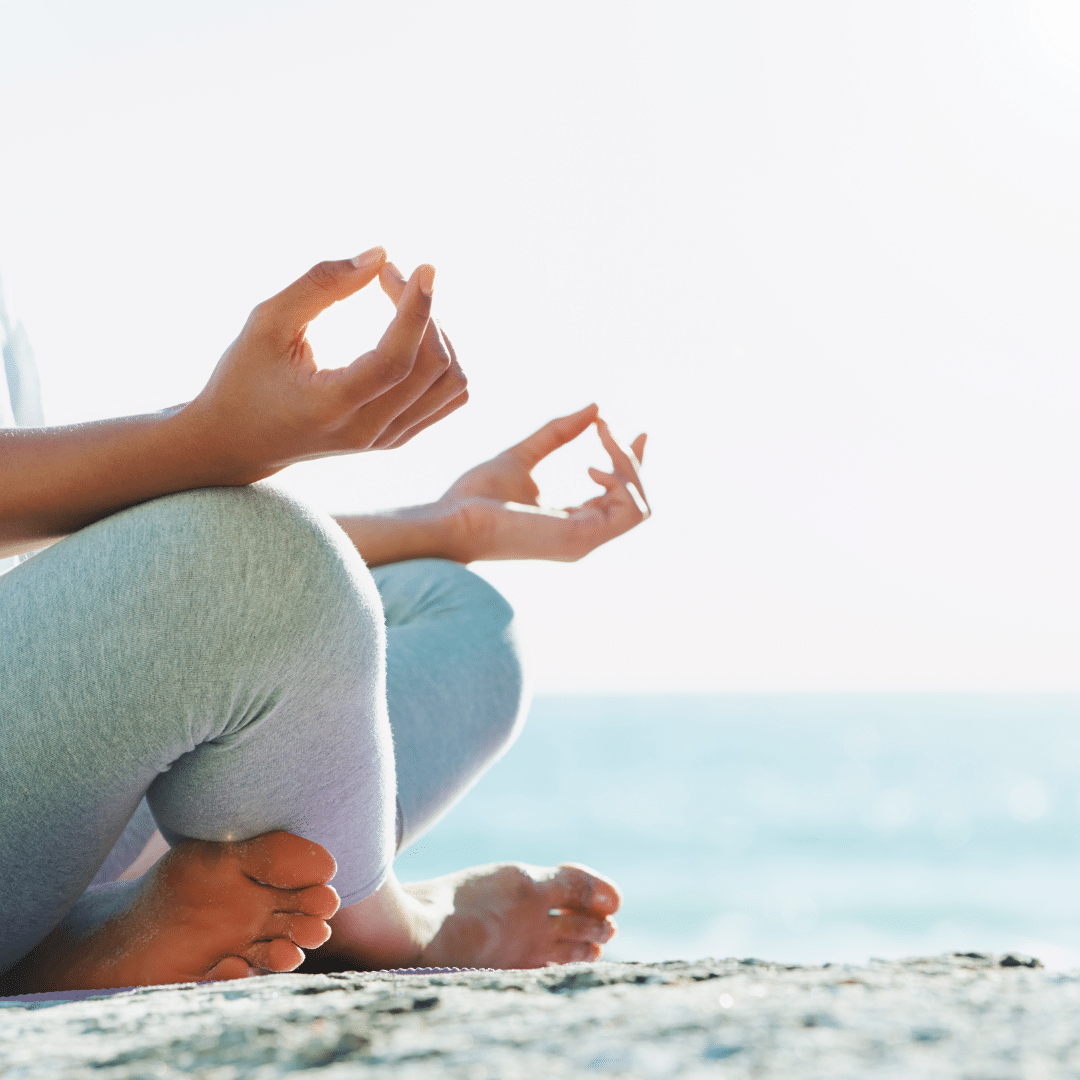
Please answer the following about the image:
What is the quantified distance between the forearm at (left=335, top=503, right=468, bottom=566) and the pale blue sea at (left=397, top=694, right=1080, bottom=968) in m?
0.64

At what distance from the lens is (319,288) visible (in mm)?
701

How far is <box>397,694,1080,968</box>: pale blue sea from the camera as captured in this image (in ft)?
26.1

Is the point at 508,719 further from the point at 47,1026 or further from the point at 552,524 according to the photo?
the point at 47,1026

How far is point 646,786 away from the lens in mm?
17656

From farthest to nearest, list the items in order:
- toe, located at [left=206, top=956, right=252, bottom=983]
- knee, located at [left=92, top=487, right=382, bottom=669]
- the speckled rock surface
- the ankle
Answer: the ankle → toe, located at [left=206, top=956, right=252, bottom=983] → knee, located at [left=92, top=487, right=382, bottom=669] → the speckled rock surface

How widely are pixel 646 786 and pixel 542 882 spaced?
16.8m

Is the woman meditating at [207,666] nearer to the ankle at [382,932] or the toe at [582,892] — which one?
the ankle at [382,932]

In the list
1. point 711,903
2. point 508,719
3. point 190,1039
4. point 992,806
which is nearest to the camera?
point 190,1039

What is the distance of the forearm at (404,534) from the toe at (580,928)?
1.68 ft

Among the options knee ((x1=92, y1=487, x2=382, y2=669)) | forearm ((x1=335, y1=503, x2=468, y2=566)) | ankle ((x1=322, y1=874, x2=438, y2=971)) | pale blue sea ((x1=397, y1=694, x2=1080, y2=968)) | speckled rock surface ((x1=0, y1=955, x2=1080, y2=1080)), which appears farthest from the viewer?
pale blue sea ((x1=397, y1=694, x2=1080, y2=968))

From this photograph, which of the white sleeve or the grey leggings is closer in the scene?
the grey leggings

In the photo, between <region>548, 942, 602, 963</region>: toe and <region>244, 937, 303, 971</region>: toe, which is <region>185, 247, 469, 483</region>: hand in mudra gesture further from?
<region>548, 942, 602, 963</region>: toe

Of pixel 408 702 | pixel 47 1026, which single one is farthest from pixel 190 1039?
pixel 408 702

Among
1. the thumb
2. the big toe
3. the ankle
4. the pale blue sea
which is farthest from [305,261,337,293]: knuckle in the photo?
the pale blue sea
